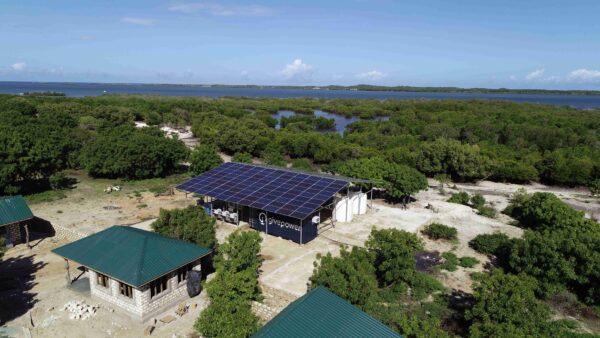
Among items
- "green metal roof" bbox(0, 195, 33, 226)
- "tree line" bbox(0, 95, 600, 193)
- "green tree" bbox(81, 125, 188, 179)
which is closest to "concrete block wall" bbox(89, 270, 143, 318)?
"green metal roof" bbox(0, 195, 33, 226)

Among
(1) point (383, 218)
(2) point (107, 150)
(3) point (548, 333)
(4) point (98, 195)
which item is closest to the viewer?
(3) point (548, 333)

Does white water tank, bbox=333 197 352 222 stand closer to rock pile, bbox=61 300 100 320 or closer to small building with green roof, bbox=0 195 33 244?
rock pile, bbox=61 300 100 320

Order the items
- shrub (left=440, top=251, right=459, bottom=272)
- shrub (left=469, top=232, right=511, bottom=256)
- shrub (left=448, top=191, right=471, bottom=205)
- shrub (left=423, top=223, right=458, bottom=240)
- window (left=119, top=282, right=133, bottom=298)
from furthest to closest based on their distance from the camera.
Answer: shrub (left=448, top=191, right=471, bottom=205), shrub (left=423, top=223, right=458, bottom=240), shrub (left=469, top=232, right=511, bottom=256), shrub (left=440, top=251, right=459, bottom=272), window (left=119, top=282, right=133, bottom=298)

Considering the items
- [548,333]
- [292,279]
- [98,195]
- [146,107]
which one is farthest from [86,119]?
[548,333]

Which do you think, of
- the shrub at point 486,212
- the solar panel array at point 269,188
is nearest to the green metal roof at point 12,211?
the solar panel array at point 269,188

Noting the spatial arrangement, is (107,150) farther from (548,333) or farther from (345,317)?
(548,333)

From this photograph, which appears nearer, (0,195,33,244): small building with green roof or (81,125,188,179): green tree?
(0,195,33,244): small building with green roof

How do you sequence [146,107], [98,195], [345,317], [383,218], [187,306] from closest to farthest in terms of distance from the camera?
1. [345,317]
2. [187,306]
3. [383,218]
4. [98,195]
5. [146,107]

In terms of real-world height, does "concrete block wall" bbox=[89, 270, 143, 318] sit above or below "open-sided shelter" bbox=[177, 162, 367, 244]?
below

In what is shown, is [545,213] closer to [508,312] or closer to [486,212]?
[486,212]
